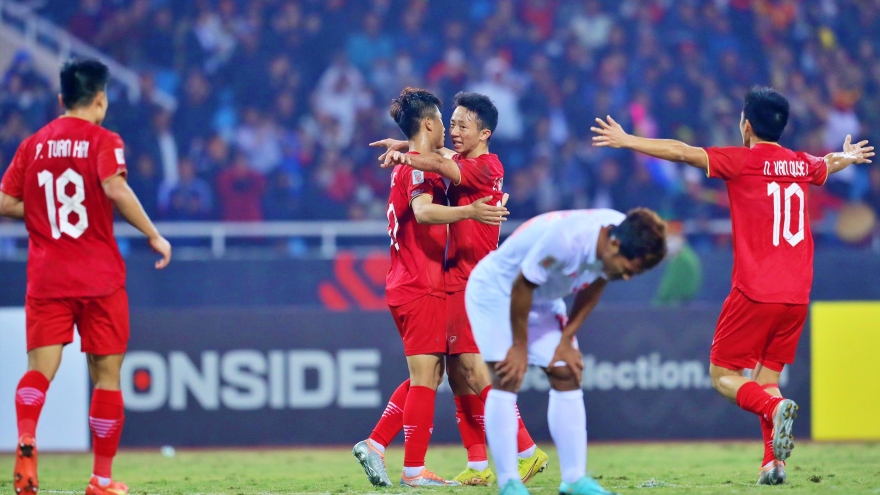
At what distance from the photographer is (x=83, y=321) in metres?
5.73

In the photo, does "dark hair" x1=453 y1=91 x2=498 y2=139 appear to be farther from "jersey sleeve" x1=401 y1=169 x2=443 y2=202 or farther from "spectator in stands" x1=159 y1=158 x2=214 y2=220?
"spectator in stands" x1=159 y1=158 x2=214 y2=220

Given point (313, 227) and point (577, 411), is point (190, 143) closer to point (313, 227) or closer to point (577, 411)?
point (313, 227)

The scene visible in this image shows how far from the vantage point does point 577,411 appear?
531cm

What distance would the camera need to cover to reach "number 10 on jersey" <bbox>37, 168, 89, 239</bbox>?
5.65 metres

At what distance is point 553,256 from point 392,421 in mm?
2385

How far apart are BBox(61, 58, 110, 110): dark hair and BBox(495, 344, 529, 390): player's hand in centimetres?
262

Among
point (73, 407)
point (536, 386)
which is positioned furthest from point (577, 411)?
point (73, 407)

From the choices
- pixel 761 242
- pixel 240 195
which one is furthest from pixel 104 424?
pixel 240 195

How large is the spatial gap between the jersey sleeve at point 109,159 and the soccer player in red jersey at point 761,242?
2.94m

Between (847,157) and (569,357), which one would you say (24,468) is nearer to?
(569,357)

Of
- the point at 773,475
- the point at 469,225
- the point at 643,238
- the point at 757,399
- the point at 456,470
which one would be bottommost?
the point at 456,470

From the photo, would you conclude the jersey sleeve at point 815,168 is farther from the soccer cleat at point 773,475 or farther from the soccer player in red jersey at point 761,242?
the soccer cleat at point 773,475

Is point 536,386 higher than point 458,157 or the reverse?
the reverse

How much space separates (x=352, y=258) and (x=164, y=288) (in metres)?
2.19
